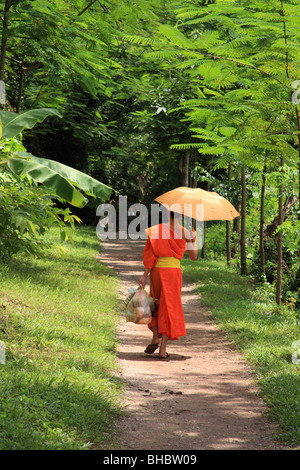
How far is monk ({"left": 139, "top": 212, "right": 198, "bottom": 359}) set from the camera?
24.5ft

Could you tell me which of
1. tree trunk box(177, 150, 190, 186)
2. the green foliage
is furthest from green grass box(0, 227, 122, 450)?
tree trunk box(177, 150, 190, 186)

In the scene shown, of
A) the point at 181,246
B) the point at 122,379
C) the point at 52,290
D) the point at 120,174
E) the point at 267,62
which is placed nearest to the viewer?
the point at 122,379

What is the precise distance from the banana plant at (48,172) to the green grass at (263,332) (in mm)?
2689

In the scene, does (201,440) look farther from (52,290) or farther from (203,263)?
(203,263)

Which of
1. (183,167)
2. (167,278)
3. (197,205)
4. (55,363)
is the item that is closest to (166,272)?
(167,278)

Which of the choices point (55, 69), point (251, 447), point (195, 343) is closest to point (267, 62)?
point (55, 69)

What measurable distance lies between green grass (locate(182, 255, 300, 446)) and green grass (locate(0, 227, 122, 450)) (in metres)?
1.64

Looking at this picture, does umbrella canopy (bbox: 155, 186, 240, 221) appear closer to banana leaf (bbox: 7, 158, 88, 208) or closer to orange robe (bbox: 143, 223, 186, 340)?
orange robe (bbox: 143, 223, 186, 340)

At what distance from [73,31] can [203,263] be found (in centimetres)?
1038

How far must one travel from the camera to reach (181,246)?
7.58 m

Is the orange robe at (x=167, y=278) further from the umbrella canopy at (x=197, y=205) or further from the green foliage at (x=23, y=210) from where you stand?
the green foliage at (x=23, y=210)

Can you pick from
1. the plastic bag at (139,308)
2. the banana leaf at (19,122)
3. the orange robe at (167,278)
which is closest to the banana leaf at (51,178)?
the banana leaf at (19,122)

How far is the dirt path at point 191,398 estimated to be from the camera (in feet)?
15.4
